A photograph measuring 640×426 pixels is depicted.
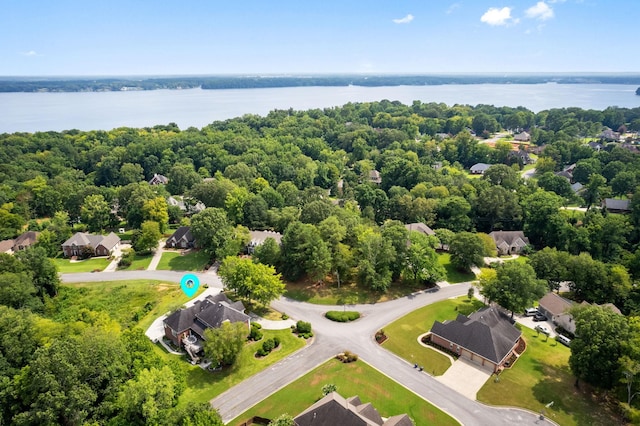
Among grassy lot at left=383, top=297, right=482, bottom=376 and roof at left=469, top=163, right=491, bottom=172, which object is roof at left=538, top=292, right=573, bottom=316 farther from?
roof at left=469, top=163, right=491, bottom=172

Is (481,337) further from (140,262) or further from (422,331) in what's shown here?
(140,262)

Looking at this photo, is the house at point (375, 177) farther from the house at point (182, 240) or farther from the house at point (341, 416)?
the house at point (341, 416)

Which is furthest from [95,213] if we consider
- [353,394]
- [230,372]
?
[353,394]

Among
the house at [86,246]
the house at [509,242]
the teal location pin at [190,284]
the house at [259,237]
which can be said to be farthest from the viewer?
the house at [509,242]

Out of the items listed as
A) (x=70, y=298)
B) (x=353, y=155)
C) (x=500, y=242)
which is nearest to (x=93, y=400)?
(x=70, y=298)

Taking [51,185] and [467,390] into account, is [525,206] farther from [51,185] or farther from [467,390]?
[51,185]

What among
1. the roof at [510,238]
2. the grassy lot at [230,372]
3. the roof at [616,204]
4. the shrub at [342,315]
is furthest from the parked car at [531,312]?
the roof at [616,204]
